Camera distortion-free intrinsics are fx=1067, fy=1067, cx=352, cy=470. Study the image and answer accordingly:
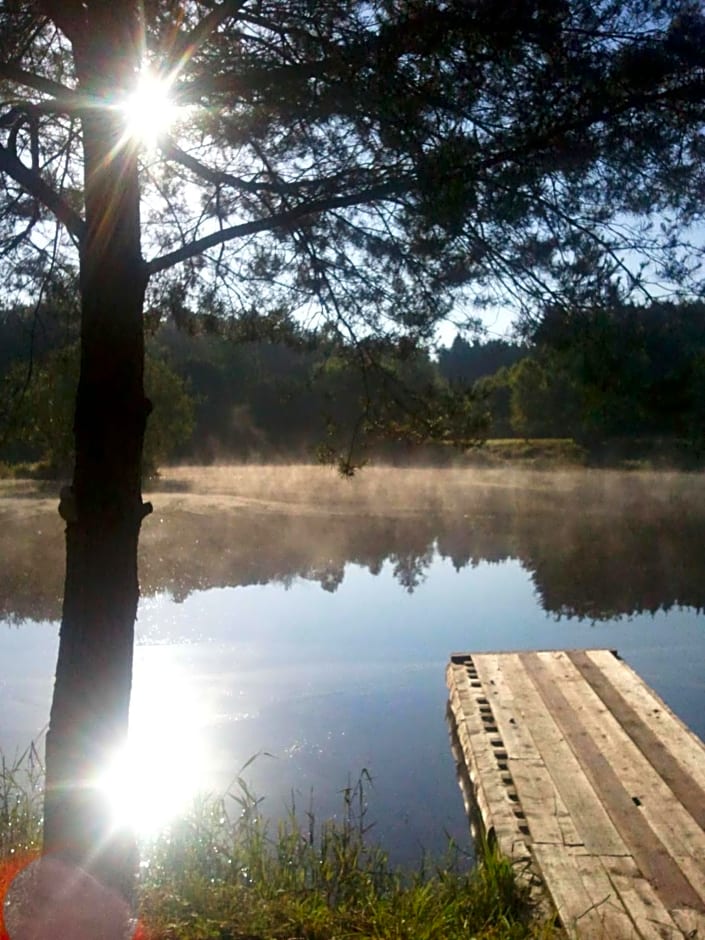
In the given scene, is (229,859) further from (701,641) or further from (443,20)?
(701,641)

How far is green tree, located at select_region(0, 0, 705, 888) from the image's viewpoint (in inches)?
126

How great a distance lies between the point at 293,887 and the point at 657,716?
10.3ft

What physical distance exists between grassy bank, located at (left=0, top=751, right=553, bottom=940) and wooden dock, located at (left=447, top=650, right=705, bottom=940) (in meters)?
0.27

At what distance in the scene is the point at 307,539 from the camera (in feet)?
39.2

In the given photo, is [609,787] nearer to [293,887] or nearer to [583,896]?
[583,896]

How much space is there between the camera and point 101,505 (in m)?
3.25

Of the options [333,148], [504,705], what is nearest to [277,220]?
[333,148]

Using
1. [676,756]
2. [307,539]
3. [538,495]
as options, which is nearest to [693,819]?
[676,756]

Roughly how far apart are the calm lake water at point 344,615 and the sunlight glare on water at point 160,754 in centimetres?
2

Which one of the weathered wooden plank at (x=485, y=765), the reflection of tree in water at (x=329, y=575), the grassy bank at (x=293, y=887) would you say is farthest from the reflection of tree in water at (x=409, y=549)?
the grassy bank at (x=293, y=887)

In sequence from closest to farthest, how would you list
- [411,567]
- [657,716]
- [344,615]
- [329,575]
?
[657,716], [344,615], [329,575], [411,567]

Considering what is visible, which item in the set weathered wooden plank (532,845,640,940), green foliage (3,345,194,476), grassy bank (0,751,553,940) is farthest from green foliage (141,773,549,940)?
green foliage (3,345,194,476)

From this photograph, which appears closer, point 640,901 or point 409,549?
point 640,901

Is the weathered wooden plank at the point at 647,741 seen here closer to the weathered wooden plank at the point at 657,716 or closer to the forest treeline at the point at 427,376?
the weathered wooden plank at the point at 657,716
